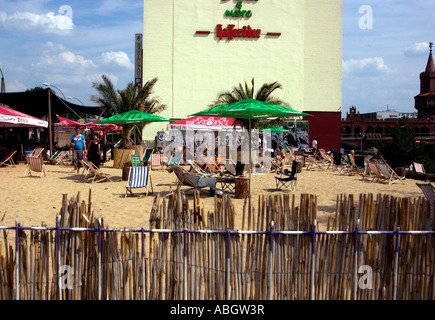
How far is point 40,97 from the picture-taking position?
66.4 ft

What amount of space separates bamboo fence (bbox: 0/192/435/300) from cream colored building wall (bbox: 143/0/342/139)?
31100 millimetres

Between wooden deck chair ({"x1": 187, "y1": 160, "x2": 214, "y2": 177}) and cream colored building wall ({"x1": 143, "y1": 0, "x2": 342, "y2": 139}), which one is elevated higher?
cream colored building wall ({"x1": 143, "y1": 0, "x2": 342, "y2": 139})

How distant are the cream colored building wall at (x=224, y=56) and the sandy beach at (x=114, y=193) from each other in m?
21.3

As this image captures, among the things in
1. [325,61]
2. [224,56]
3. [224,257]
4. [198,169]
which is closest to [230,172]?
[198,169]

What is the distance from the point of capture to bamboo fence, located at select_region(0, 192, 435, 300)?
3.56 metres

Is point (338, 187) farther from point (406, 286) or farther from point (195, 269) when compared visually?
point (195, 269)

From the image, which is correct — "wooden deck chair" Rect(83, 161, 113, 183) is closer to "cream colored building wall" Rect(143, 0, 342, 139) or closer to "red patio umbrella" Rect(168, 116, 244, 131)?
"red patio umbrella" Rect(168, 116, 244, 131)

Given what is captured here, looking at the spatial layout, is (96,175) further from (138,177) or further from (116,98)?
(116,98)

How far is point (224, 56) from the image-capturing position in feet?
115

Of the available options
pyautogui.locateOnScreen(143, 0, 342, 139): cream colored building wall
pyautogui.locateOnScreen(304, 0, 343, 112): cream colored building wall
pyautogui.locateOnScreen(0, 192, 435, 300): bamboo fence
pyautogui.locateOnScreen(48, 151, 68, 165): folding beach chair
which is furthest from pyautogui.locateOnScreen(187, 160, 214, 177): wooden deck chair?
pyautogui.locateOnScreen(304, 0, 343, 112): cream colored building wall

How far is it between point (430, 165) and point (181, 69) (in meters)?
20.7

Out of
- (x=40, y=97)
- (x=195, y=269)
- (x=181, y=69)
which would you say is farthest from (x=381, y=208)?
(x=181, y=69)

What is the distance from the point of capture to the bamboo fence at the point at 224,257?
3.56m

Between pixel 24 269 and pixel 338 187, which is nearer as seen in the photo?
pixel 24 269
